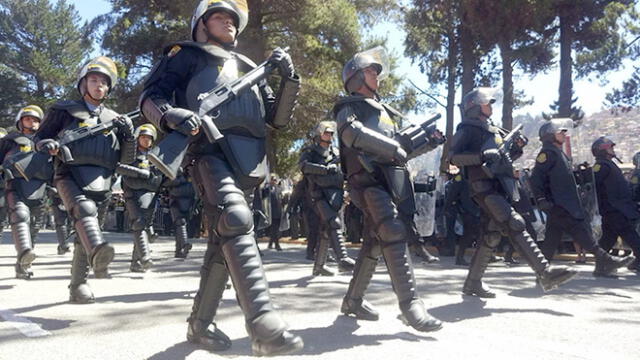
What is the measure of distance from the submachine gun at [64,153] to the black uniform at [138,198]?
4.30ft

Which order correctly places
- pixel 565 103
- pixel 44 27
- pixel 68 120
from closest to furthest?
pixel 68 120
pixel 565 103
pixel 44 27

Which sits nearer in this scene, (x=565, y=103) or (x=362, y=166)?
(x=362, y=166)

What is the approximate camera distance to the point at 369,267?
4.13 m

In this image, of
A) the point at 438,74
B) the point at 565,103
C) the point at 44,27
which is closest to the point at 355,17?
the point at 438,74

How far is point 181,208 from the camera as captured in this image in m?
8.72

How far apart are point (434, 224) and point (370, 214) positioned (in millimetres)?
7097

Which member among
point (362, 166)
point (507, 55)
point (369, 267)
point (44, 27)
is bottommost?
point (369, 267)

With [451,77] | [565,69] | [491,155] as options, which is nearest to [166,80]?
[491,155]

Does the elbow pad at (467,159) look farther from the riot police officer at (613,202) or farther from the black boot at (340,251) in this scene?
the riot police officer at (613,202)

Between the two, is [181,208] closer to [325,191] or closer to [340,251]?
[325,191]

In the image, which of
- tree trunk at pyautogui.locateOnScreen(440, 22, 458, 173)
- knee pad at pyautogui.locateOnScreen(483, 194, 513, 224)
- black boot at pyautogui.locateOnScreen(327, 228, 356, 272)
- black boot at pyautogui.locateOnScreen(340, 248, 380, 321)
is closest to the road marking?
black boot at pyautogui.locateOnScreen(340, 248, 380, 321)

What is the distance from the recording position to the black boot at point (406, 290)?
11.3 ft

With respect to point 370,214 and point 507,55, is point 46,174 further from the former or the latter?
point 507,55

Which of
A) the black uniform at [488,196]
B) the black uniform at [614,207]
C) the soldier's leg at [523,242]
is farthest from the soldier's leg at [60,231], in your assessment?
the black uniform at [614,207]
